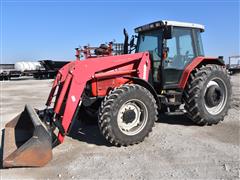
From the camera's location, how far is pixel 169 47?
6840mm

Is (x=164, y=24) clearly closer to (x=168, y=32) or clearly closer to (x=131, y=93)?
(x=168, y=32)

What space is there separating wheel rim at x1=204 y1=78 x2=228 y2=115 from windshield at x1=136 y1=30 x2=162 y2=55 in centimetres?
152

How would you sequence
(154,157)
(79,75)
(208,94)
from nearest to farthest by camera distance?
(154,157) < (79,75) < (208,94)

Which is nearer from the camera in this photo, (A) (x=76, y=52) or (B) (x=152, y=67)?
(B) (x=152, y=67)

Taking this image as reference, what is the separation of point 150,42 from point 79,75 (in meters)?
2.34

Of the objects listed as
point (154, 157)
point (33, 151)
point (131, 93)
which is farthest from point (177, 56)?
point (33, 151)

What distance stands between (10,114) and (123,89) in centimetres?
551

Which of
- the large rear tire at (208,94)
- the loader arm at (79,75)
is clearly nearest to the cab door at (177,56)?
the large rear tire at (208,94)

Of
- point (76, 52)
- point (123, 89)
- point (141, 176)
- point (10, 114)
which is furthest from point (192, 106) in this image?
point (76, 52)

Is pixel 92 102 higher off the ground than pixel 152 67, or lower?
lower

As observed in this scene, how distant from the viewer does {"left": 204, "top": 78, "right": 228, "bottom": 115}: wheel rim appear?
7.06m

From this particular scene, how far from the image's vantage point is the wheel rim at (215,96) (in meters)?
7.06

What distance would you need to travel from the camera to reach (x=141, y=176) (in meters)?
4.32

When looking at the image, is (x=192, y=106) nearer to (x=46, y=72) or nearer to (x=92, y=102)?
(x=92, y=102)
